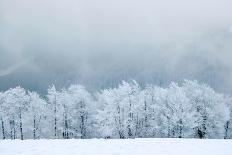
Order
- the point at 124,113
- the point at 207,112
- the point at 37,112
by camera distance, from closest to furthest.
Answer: the point at 207,112
the point at 124,113
the point at 37,112

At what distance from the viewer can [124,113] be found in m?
59.9

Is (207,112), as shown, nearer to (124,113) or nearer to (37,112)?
(124,113)

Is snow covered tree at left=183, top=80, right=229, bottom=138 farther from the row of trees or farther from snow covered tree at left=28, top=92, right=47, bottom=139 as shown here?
snow covered tree at left=28, top=92, right=47, bottom=139

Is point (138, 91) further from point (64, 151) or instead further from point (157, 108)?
point (64, 151)

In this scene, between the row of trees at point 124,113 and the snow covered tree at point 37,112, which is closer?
the row of trees at point 124,113

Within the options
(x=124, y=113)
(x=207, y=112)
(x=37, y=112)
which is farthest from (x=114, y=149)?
(x=37, y=112)

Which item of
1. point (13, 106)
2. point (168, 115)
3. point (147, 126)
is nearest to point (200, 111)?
point (168, 115)

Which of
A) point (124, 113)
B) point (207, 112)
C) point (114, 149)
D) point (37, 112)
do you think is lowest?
point (114, 149)

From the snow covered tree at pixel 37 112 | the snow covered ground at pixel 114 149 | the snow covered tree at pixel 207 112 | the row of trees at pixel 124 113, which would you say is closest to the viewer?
the snow covered ground at pixel 114 149

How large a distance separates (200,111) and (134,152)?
4710 cm

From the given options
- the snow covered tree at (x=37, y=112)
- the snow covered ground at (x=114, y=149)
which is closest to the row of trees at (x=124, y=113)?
the snow covered tree at (x=37, y=112)

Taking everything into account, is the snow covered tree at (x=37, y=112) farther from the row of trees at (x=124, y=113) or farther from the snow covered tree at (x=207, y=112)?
the snow covered tree at (x=207, y=112)

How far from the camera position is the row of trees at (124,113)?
58.0 metres

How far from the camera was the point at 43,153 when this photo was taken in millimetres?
14664
